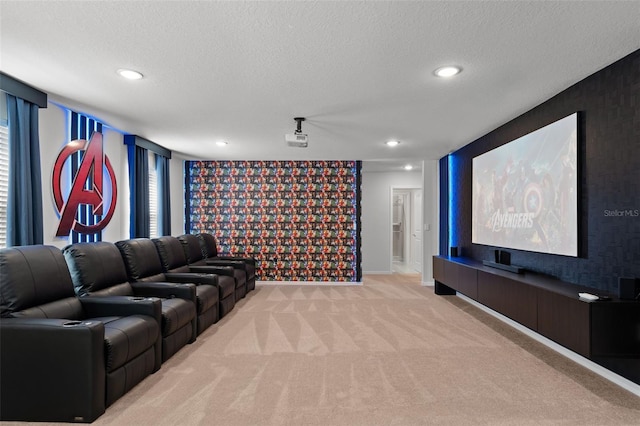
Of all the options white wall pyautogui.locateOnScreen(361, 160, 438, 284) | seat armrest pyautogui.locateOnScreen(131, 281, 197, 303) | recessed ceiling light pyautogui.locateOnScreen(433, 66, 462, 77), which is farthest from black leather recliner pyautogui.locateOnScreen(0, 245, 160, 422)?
white wall pyautogui.locateOnScreen(361, 160, 438, 284)

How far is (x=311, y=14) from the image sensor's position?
2.21m

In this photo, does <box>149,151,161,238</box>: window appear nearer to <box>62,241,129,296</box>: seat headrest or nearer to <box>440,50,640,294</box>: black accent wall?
<box>62,241,129,296</box>: seat headrest

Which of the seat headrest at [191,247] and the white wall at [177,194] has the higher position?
the white wall at [177,194]

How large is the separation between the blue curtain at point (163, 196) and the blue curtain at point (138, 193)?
672 millimetres

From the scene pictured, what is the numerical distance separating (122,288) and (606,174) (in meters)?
4.59

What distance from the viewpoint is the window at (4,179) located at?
3238mm

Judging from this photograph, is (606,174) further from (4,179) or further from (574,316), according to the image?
(4,179)

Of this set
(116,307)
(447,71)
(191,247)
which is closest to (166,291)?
(116,307)

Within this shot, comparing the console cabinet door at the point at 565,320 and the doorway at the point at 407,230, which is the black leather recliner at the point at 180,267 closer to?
the console cabinet door at the point at 565,320

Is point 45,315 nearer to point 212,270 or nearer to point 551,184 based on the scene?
point 212,270

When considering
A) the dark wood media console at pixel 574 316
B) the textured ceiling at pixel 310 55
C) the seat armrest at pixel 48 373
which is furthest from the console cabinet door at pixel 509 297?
the seat armrest at pixel 48 373

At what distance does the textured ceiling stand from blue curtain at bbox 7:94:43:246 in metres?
0.32

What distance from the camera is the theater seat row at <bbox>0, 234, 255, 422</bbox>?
2361 mm

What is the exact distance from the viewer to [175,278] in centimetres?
465
